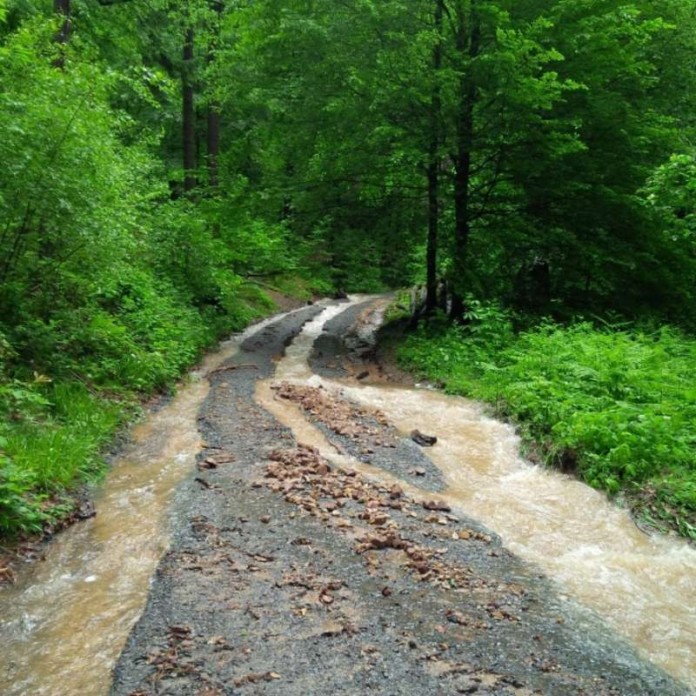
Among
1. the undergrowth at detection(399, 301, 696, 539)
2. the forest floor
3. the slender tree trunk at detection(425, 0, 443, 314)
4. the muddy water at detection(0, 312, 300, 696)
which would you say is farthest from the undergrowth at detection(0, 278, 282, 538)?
the slender tree trunk at detection(425, 0, 443, 314)

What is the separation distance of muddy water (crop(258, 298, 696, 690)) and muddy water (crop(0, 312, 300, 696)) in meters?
2.62

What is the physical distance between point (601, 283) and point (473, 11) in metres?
7.52

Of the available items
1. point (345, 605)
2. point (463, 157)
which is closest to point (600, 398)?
point (345, 605)

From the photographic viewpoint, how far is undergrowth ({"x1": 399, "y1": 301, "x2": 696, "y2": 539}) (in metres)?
7.07

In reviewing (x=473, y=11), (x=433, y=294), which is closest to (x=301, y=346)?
(x=433, y=294)

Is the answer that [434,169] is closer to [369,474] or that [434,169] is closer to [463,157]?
[463,157]

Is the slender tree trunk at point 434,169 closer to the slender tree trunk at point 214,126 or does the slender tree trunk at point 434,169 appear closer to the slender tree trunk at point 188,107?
the slender tree trunk at point 214,126

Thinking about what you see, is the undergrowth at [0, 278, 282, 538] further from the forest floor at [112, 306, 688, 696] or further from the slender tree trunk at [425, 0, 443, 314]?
the slender tree trunk at [425, 0, 443, 314]

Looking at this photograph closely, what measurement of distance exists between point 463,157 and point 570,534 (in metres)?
10.9

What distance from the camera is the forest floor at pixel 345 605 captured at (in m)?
4.02

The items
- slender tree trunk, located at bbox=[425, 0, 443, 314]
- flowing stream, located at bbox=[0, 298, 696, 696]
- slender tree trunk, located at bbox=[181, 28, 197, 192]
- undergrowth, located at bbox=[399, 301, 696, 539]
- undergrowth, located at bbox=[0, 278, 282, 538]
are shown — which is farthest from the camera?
slender tree trunk, located at bbox=[181, 28, 197, 192]

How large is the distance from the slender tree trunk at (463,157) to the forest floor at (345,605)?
8242 millimetres

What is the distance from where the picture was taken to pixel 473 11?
1325cm

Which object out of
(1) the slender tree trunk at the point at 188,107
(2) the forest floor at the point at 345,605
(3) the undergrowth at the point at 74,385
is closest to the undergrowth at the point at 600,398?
(2) the forest floor at the point at 345,605
